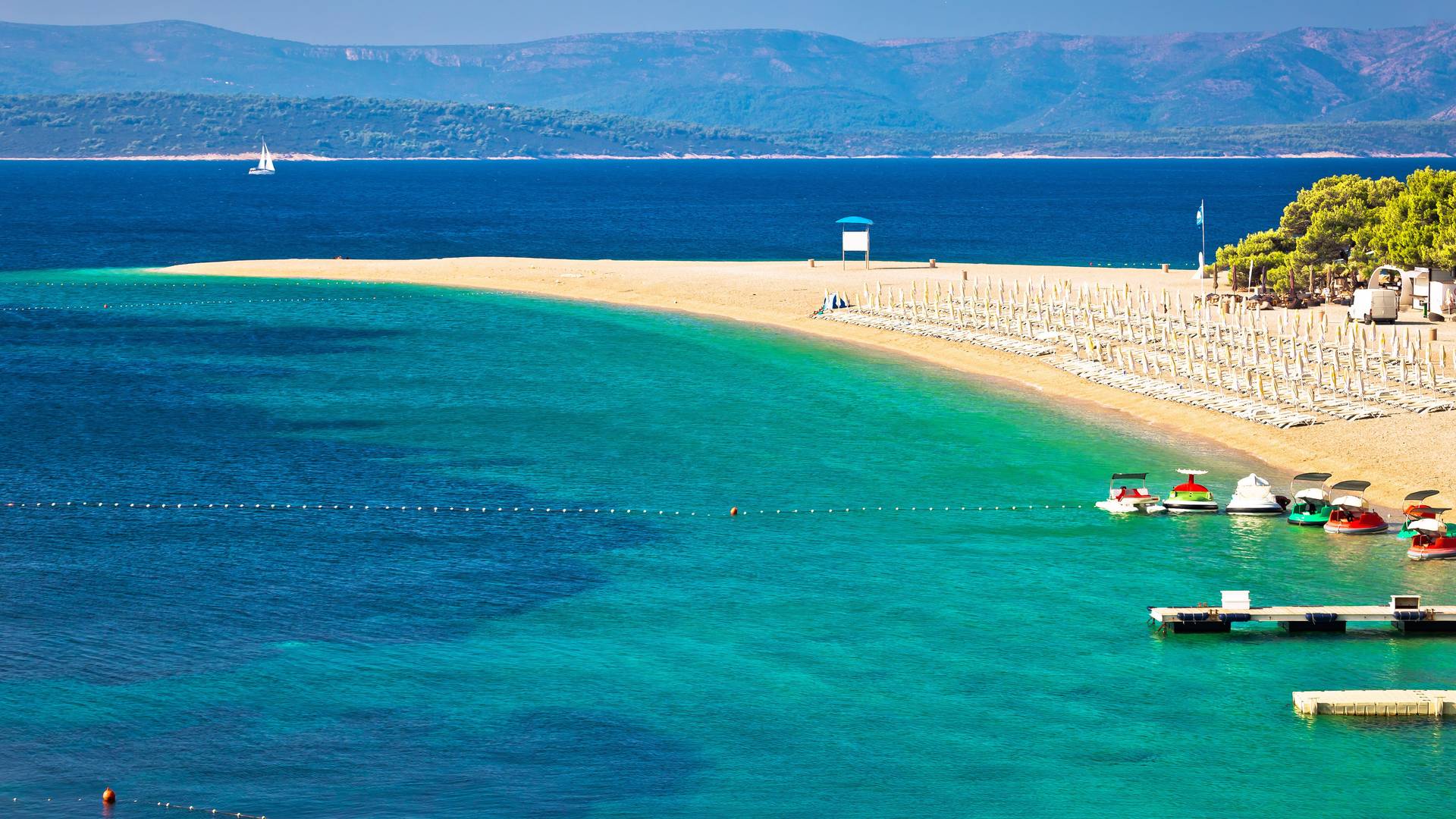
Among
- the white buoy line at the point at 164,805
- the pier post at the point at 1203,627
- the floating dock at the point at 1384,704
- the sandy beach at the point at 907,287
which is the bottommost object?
the white buoy line at the point at 164,805

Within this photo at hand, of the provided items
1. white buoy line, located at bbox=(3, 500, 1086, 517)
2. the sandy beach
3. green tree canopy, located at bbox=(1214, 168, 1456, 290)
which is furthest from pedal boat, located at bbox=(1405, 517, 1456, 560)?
green tree canopy, located at bbox=(1214, 168, 1456, 290)

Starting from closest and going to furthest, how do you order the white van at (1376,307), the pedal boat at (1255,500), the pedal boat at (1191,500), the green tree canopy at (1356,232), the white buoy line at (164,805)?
the white buoy line at (164,805) → the pedal boat at (1255,500) → the pedal boat at (1191,500) → the white van at (1376,307) → the green tree canopy at (1356,232)

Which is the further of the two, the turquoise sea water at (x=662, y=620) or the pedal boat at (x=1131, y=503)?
the pedal boat at (x=1131, y=503)

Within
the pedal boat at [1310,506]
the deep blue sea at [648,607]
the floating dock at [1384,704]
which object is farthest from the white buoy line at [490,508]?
the floating dock at [1384,704]

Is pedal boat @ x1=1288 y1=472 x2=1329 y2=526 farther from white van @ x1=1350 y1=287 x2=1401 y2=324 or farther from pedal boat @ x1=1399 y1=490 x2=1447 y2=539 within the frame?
white van @ x1=1350 y1=287 x2=1401 y2=324

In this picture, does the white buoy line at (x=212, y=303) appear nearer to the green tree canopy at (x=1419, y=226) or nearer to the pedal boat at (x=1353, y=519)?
the green tree canopy at (x=1419, y=226)

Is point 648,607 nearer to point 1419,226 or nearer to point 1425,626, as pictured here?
point 1425,626

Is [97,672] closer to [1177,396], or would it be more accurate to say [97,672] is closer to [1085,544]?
[1085,544]
